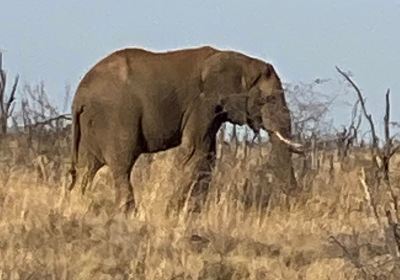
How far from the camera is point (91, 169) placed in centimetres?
1402

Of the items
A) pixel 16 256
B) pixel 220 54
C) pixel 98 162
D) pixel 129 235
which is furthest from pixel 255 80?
pixel 16 256

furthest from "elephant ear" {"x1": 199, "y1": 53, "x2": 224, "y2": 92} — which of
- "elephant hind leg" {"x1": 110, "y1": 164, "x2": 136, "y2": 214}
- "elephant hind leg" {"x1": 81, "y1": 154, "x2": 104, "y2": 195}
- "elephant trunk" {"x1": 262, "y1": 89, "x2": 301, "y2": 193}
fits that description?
"elephant hind leg" {"x1": 81, "y1": 154, "x2": 104, "y2": 195}

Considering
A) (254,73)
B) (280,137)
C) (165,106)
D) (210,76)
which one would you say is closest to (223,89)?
(210,76)

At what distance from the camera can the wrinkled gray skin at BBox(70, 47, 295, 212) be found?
13844 mm

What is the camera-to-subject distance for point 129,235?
989 centimetres

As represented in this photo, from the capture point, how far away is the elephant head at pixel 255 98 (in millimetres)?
13906

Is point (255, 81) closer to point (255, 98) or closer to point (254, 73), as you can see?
point (254, 73)

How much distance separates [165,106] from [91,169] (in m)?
0.96

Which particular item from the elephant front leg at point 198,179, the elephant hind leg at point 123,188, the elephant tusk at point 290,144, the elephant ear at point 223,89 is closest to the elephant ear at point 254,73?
the elephant ear at point 223,89

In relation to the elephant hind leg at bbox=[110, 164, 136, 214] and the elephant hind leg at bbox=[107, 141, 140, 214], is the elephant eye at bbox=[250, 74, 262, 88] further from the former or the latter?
the elephant hind leg at bbox=[110, 164, 136, 214]

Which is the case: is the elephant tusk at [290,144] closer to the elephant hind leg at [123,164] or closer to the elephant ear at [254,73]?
the elephant ear at [254,73]

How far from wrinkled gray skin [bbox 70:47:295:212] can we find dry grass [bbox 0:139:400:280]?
81 centimetres

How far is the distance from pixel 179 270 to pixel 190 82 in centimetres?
514

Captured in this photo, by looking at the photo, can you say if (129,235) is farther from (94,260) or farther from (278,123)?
(278,123)
